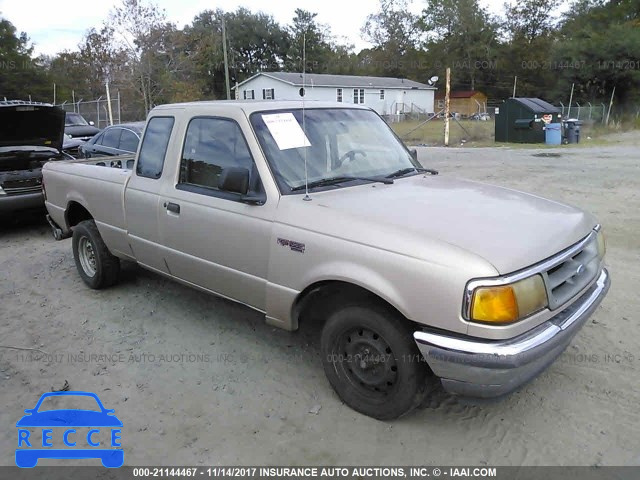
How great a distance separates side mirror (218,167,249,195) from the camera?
341cm

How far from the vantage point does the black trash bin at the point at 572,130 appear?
2125 centimetres

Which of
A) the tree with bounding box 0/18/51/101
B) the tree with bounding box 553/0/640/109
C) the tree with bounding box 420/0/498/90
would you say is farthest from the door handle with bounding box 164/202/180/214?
the tree with bounding box 420/0/498/90

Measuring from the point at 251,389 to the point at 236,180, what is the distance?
1441 millimetres

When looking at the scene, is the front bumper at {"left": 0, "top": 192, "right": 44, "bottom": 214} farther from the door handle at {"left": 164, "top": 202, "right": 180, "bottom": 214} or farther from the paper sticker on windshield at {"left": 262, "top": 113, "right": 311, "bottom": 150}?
the paper sticker on windshield at {"left": 262, "top": 113, "right": 311, "bottom": 150}

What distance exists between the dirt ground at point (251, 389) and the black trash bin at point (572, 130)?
57.3 feet

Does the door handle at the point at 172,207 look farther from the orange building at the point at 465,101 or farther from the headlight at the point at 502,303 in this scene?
the orange building at the point at 465,101

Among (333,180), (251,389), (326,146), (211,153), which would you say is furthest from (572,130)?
(251,389)

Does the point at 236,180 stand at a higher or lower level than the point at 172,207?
higher

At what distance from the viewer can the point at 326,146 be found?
3895 millimetres

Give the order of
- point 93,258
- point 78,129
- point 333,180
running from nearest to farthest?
point 333,180 < point 93,258 < point 78,129

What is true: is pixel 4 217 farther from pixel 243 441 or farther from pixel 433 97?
pixel 433 97

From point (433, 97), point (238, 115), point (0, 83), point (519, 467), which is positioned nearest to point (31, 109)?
point (238, 115)

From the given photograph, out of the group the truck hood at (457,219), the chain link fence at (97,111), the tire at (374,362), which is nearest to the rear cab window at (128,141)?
the truck hood at (457,219)

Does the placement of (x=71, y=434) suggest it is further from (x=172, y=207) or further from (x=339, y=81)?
(x=339, y=81)
